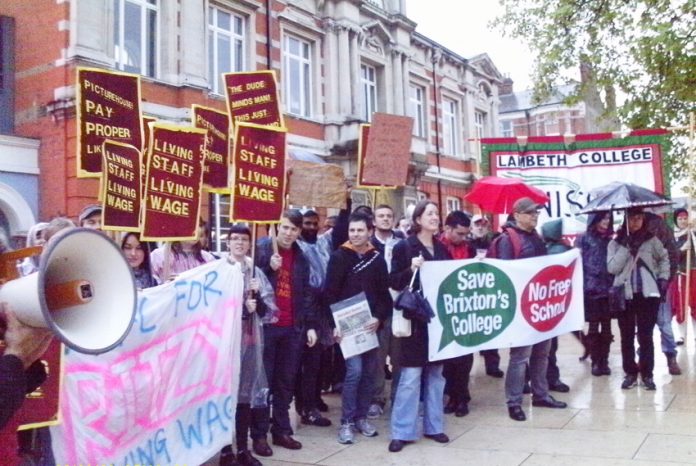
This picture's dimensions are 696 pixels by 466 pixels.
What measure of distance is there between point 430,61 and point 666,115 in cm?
1246

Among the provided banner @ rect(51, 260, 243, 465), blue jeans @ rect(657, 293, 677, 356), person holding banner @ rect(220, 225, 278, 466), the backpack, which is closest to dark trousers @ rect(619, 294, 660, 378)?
blue jeans @ rect(657, 293, 677, 356)

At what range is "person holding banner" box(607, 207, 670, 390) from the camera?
262 inches

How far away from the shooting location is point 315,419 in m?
5.92

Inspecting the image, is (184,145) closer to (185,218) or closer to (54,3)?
(185,218)

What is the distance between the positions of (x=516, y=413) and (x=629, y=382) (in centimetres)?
169

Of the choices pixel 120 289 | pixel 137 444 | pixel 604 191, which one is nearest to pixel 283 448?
pixel 137 444

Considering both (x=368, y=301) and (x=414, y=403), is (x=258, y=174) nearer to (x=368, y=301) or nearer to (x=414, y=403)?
(x=368, y=301)

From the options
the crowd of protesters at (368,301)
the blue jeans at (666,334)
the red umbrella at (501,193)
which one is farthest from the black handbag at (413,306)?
the red umbrella at (501,193)

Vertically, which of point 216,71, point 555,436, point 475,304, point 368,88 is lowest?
point 555,436

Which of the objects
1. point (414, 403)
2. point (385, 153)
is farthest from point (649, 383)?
point (385, 153)

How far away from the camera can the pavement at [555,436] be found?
4727mm

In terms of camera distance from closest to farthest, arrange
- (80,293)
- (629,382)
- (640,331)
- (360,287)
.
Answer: (80,293)
(360,287)
(640,331)
(629,382)

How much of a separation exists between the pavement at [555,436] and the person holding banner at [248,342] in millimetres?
219

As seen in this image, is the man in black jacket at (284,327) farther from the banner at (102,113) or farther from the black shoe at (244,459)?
the banner at (102,113)
